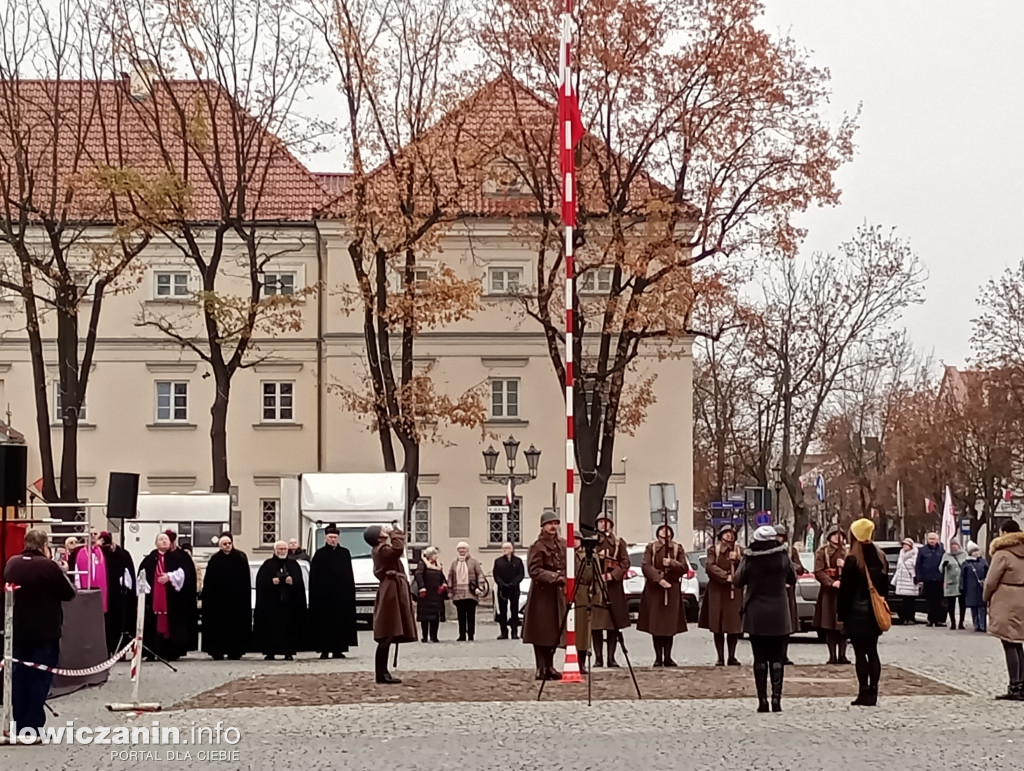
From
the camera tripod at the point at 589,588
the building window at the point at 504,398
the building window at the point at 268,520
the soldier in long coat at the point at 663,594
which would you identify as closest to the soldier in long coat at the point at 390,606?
the camera tripod at the point at 589,588

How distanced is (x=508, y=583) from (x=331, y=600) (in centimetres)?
733

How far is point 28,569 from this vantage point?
1470 cm

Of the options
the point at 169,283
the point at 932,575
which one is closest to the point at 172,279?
the point at 169,283

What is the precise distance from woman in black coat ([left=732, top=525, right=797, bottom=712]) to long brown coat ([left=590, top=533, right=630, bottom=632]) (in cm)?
449

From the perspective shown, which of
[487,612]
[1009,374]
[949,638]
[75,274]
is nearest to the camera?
[949,638]

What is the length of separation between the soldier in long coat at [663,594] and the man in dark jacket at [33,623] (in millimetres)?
9160

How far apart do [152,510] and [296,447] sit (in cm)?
1325

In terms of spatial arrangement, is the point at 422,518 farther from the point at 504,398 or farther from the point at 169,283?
the point at 169,283

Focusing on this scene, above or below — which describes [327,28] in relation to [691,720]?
above

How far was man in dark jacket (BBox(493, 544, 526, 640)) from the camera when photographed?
3222cm

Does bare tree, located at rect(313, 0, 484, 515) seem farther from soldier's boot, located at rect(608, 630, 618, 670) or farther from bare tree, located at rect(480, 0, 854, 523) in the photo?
soldier's boot, located at rect(608, 630, 618, 670)

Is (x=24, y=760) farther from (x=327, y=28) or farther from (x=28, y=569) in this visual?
(x=327, y=28)

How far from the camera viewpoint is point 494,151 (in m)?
40.7

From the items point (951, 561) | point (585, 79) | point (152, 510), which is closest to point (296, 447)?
point (152, 510)
